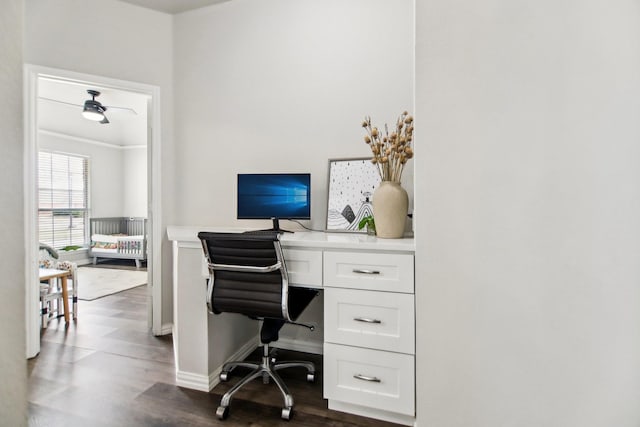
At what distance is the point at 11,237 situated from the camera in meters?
0.30

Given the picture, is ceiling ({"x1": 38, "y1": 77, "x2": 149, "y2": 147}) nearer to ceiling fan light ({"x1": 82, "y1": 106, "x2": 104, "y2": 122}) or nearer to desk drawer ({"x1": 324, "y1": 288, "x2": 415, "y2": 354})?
ceiling fan light ({"x1": 82, "y1": 106, "x2": 104, "y2": 122})

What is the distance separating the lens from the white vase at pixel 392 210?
1771mm

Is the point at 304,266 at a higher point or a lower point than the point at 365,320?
higher

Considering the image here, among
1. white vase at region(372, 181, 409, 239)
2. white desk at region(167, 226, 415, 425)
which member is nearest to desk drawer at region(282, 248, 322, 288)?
white desk at region(167, 226, 415, 425)

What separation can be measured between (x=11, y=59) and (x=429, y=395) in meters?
1.67

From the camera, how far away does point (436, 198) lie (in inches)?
54.3

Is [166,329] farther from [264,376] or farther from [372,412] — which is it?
[372,412]

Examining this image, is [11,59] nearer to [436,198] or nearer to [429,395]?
[436,198]

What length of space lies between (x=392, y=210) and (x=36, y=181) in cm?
257

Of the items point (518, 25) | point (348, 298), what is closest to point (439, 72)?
point (518, 25)

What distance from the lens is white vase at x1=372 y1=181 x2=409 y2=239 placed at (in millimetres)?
1771

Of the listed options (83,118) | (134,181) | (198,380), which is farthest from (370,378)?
(134,181)

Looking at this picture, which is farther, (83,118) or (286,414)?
(83,118)

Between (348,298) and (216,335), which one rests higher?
(348,298)
